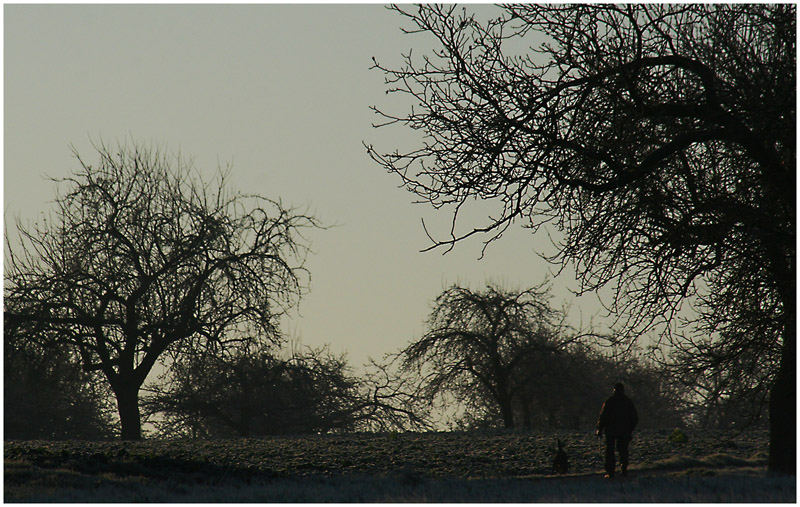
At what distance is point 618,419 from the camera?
16375 mm

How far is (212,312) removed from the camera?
96.1 feet

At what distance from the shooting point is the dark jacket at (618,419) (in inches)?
642

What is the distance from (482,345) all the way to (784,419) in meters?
22.5

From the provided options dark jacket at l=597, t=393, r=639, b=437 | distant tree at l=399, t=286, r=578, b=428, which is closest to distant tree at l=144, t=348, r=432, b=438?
distant tree at l=399, t=286, r=578, b=428

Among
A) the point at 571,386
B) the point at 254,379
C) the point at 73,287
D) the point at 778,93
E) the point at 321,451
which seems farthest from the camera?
the point at 571,386

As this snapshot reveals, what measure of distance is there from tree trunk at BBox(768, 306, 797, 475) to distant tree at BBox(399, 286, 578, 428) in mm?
21405

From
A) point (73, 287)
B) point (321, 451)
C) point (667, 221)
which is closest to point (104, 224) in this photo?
point (73, 287)

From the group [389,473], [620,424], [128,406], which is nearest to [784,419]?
[620,424]

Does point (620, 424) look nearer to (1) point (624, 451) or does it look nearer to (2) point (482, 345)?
(1) point (624, 451)

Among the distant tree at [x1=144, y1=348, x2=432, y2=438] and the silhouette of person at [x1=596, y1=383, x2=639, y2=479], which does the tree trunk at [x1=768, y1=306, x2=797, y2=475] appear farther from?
the distant tree at [x1=144, y1=348, x2=432, y2=438]

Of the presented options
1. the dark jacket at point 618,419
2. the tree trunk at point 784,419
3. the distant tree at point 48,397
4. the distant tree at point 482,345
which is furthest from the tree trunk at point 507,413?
the tree trunk at point 784,419

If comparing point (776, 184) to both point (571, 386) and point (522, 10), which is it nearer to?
point (522, 10)

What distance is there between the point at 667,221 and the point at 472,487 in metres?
4.92

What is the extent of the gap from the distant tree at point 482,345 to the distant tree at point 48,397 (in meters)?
12.3
